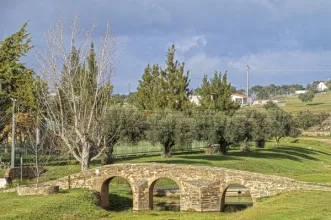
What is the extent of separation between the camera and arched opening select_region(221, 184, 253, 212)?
47594 mm

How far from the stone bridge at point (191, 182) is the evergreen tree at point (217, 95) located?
160 feet

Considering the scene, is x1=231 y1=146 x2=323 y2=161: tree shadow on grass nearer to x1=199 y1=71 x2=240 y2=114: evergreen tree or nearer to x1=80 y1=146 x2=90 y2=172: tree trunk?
x1=199 y1=71 x2=240 y2=114: evergreen tree

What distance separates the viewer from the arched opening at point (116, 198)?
4859 centimetres

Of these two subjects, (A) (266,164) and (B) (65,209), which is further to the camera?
A: (A) (266,164)

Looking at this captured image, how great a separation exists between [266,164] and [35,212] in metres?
45.0

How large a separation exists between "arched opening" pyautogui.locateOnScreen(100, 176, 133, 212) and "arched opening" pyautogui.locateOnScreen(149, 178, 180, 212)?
238cm

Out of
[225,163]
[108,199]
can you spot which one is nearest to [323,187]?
[108,199]

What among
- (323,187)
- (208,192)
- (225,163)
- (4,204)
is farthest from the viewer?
(225,163)

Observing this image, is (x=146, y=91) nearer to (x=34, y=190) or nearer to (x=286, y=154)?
(x=286, y=154)

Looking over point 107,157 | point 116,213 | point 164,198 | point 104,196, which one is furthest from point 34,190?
point 107,157

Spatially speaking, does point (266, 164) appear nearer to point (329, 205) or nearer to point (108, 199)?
point (108, 199)

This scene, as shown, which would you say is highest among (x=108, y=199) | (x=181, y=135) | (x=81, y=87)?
(x=81, y=87)

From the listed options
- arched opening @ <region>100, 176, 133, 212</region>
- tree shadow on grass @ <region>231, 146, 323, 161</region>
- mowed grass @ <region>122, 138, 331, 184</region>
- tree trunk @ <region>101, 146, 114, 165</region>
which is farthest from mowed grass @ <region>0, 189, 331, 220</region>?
tree shadow on grass @ <region>231, 146, 323, 161</region>

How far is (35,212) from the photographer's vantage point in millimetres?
36188
